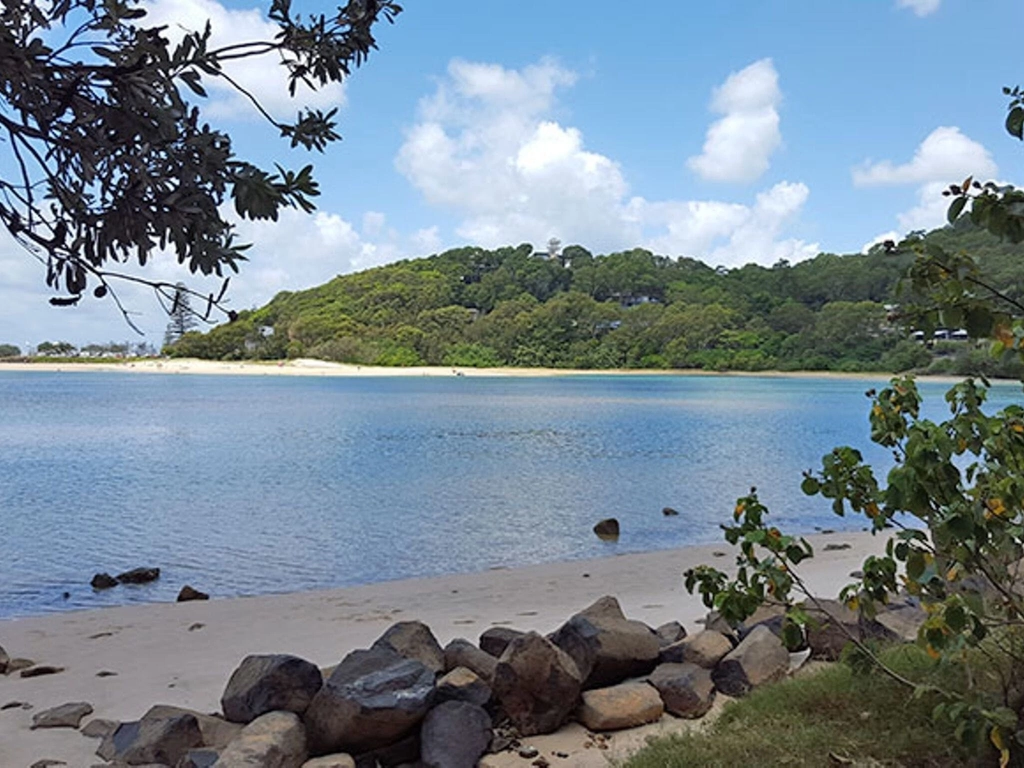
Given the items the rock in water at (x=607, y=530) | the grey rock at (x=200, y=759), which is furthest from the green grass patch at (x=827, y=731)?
the rock in water at (x=607, y=530)

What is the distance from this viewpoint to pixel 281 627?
9.25 meters

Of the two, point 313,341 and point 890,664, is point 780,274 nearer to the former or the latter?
point 313,341

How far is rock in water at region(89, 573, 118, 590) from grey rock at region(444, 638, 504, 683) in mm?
8271

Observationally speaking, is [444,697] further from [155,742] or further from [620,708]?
[155,742]

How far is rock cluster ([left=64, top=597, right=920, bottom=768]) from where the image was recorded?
15.1 feet

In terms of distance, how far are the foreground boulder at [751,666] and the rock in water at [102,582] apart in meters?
9.62

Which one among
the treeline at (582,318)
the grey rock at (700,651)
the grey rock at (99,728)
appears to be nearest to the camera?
the grey rock at (99,728)

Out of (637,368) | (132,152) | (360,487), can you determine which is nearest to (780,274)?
(637,368)

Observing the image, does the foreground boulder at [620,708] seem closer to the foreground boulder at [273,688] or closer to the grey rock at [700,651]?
the grey rock at [700,651]

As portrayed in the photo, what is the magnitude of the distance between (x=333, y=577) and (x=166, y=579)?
2400mm

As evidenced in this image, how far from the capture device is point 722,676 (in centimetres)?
543

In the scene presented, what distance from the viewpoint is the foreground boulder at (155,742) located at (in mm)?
4684

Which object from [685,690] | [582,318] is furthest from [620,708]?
[582,318]

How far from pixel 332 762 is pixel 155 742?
1.07 m
